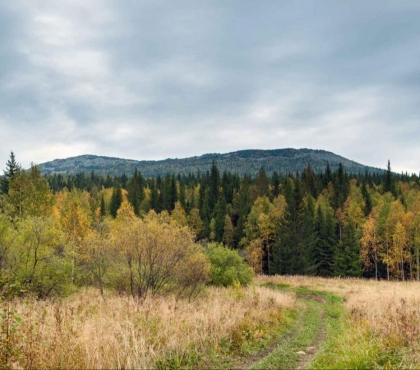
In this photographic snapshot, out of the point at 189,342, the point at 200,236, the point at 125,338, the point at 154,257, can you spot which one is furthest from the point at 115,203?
the point at 125,338

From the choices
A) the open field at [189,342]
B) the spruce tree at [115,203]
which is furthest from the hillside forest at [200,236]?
the open field at [189,342]

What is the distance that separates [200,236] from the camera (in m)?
66.2

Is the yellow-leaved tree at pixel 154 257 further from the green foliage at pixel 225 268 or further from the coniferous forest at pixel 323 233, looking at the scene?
the coniferous forest at pixel 323 233

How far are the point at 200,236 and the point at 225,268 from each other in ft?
135

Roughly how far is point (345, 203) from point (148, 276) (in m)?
55.9

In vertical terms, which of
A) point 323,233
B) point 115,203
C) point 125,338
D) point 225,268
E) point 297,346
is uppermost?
point 115,203

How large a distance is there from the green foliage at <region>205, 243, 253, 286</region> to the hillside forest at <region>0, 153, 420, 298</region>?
8 cm

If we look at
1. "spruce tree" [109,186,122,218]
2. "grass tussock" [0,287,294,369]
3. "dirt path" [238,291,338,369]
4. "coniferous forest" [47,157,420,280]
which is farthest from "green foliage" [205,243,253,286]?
"spruce tree" [109,186,122,218]

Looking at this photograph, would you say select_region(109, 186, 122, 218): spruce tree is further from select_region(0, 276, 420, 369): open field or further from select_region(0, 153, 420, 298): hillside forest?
select_region(0, 276, 420, 369): open field

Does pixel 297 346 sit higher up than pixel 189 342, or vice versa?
pixel 189 342

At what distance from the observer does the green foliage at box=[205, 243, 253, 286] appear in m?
24.7

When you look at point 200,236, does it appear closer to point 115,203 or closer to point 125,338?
point 115,203

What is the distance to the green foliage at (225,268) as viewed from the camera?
24741 millimetres

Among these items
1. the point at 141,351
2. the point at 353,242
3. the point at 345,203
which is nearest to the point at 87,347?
the point at 141,351
